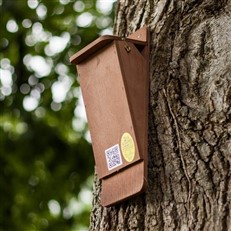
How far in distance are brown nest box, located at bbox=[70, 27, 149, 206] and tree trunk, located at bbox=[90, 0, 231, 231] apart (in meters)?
0.03

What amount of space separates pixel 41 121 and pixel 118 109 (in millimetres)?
3876

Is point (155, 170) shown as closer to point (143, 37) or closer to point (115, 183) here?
point (115, 183)

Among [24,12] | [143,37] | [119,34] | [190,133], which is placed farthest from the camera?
[24,12]

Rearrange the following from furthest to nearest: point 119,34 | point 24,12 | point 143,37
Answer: point 24,12
point 119,34
point 143,37

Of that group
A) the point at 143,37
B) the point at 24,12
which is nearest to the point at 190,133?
the point at 143,37

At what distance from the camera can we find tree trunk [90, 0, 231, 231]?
2.03m

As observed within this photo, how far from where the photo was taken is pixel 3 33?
239 inches

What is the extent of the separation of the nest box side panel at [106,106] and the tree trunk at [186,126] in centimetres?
8

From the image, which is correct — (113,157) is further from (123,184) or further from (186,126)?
(186,126)

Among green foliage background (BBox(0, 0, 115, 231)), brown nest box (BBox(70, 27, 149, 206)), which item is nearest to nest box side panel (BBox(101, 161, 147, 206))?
brown nest box (BBox(70, 27, 149, 206))

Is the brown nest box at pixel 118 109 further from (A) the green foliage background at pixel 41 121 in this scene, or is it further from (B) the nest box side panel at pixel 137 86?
(A) the green foliage background at pixel 41 121

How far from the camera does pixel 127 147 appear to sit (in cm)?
213

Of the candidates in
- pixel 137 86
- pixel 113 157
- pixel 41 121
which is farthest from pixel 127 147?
pixel 41 121

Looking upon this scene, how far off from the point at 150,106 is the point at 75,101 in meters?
3.97
